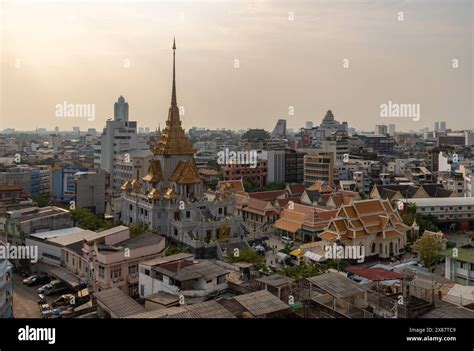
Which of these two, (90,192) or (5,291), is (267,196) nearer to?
(90,192)

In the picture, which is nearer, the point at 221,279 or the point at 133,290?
the point at 221,279

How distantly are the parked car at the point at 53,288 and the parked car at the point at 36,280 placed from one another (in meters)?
0.40

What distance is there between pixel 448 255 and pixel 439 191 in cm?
853

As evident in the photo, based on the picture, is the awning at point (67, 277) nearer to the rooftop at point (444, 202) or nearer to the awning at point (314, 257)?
the awning at point (314, 257)

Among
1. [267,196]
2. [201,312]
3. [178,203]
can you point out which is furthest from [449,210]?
[201,312]

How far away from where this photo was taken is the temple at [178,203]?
1102cm

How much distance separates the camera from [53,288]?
8742 mm

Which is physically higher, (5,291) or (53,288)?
(5,291)

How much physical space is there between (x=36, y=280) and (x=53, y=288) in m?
0.76

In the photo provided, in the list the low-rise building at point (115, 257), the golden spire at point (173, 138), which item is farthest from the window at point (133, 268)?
the golden spire at point (173, 138)

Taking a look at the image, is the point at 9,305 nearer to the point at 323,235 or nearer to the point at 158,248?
the point at 158,248

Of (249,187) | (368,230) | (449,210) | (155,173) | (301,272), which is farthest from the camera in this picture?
(249,187)
